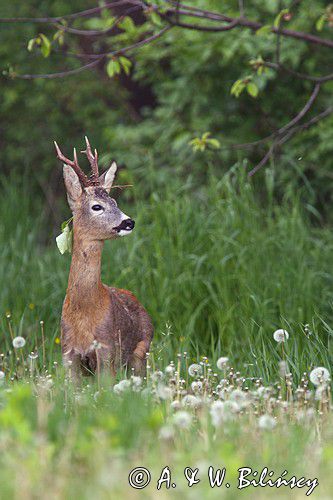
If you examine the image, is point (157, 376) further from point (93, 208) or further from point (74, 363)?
point (93, 208)

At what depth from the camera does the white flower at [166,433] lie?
332 centimetres

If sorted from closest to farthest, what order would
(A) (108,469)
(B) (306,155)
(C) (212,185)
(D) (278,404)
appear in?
(A) (108,469) → (D) (278,404) → (C) (212,185) → (B) (306,155)

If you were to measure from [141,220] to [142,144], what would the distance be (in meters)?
2.69

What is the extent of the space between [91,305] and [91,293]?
2.6 inches

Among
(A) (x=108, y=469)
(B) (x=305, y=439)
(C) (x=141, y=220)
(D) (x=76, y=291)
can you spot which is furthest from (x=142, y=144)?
(A) (x=108, y=469)

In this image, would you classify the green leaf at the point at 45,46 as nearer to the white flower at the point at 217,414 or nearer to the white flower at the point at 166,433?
the white flower at the point at 217,414

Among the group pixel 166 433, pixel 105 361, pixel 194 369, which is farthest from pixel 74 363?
pixel 166 433

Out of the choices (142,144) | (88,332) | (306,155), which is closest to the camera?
(88,332)

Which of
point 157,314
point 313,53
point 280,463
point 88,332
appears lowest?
point 157,314

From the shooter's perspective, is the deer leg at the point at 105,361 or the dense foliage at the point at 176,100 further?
the dense foliage at the point at 176,100

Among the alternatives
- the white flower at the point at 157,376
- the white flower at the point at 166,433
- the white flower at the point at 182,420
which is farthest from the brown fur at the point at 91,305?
the white flower at the point at 166,433

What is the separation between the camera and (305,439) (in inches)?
146

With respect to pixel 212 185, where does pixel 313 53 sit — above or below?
above

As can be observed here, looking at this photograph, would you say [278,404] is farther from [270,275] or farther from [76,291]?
[270,275]
